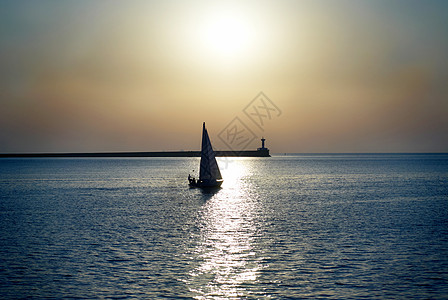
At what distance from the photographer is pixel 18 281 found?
2770cm

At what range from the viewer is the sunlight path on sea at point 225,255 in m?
26.1

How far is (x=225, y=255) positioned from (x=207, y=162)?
55.8 meters

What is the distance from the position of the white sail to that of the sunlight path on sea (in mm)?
25554

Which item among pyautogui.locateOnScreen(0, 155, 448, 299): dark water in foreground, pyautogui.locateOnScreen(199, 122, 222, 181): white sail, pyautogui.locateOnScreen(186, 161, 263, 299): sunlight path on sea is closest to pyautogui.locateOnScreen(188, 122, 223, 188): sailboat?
pyautogui.locateOnScreen(199, 122, 222, 181): white sail

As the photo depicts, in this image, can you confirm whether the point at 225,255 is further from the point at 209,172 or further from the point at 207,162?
the point at 209,172

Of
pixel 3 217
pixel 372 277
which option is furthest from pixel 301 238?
pixel 3 217

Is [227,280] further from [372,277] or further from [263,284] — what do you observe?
[372,277]

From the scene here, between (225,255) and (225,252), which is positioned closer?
(225,255)

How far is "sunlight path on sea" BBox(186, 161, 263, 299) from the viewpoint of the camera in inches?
1028

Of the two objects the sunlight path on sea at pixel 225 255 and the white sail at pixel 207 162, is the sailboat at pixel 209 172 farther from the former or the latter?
the sunlight path on sea at pixel 225 255

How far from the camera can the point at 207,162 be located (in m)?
89.2

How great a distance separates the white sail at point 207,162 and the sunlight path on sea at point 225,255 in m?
25.6

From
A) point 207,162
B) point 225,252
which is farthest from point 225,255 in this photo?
point 207,162

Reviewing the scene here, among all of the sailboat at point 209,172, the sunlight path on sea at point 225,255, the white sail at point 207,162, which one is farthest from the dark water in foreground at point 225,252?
the sailboat at point 209,172
